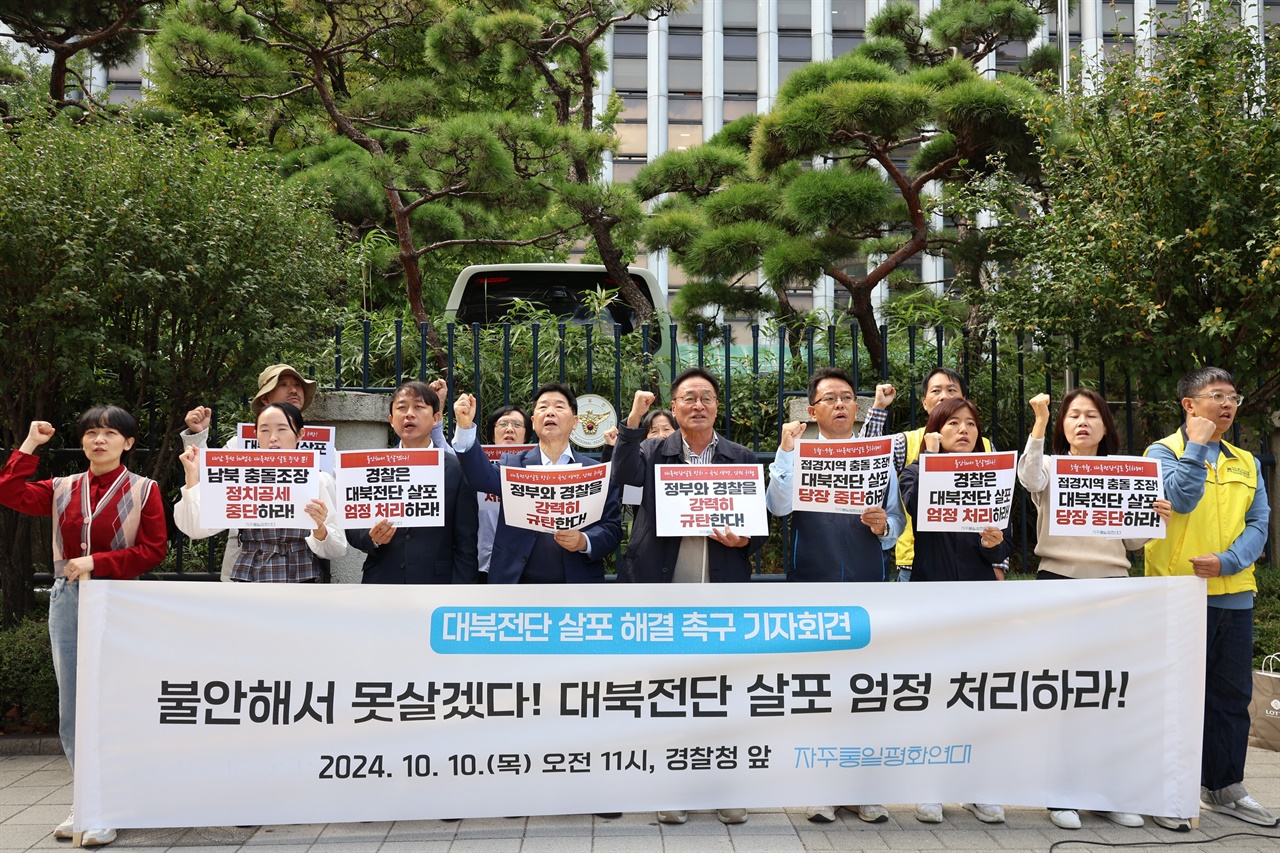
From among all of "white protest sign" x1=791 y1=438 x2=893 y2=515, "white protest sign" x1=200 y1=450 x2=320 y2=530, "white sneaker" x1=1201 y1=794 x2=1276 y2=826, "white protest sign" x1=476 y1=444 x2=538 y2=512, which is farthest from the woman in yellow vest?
"white protest sign" x1=200 y1=450 x2=320 y2=530

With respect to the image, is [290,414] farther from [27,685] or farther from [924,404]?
[924,404]

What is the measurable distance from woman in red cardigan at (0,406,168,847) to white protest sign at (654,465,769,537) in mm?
2185

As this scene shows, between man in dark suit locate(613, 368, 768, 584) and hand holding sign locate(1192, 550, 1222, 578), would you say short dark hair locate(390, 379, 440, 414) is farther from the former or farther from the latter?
hand holding sign locate(1192, 550, 1222, 578)

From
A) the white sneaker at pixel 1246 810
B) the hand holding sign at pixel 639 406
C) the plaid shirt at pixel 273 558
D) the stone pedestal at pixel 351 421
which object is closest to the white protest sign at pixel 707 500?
the hand holding sign at pixel 639 406

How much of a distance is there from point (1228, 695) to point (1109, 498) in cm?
102

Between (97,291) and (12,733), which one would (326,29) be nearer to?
(97,291)

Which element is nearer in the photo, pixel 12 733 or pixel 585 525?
pixel 585 525

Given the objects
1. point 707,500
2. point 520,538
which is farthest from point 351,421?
point 707,500

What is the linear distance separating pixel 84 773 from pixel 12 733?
83.3 inches

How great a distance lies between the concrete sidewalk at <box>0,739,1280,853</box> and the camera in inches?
159

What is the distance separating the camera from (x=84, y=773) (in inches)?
158

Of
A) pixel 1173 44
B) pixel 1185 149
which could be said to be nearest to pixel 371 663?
pixel 1185 149

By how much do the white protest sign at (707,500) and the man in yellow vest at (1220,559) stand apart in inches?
69.3

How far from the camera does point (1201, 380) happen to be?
4539 millimetres
